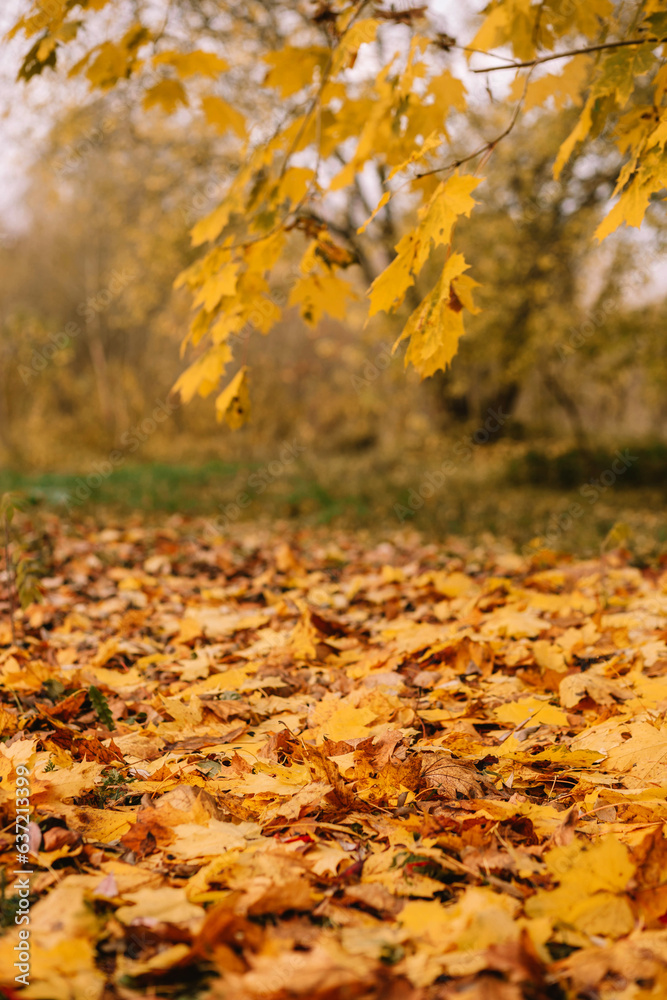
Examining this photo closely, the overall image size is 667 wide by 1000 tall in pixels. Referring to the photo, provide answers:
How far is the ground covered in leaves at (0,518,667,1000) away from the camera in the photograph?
3.34 ft

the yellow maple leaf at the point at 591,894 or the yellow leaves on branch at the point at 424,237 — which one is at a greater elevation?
the yellow leaves on branch at the point at 424,237

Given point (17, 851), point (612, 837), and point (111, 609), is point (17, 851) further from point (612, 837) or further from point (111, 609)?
point (111, 609)

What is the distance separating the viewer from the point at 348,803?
149cm

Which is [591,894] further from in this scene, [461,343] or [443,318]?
[461,343]

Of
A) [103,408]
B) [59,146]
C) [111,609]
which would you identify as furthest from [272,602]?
[103,408]

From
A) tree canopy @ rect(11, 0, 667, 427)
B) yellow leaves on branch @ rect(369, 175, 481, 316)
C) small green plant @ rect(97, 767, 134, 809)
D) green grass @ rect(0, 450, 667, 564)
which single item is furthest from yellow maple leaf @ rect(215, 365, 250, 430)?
green grass @ rect(0, 450, 667, 564)

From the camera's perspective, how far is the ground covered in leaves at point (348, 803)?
102cm

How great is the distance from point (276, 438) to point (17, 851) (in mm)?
17539

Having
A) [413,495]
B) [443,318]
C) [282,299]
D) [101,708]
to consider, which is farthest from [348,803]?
[282,299]

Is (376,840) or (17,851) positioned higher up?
(17,851)

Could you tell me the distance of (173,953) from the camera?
103 centimetres

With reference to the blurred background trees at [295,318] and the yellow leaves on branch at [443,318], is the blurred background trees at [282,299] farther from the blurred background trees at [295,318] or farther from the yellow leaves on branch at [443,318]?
the yellow leaves on branch at [443,318]

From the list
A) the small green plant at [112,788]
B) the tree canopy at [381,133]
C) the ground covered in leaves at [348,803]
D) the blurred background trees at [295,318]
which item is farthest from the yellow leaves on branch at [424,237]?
the small green plant at [112,788]

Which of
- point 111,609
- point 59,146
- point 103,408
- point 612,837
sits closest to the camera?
point 612,837
